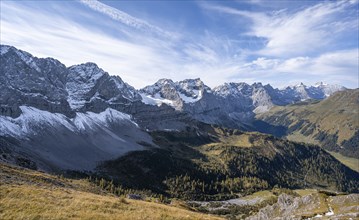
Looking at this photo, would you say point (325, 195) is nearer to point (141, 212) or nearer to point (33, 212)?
point (141, 212)

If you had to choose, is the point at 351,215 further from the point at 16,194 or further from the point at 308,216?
the point at 16,194

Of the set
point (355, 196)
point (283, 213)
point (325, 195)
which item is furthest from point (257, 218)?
point (355, 196)

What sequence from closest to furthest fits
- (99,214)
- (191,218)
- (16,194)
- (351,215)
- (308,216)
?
(99,214), (16,194), (191,218), (351,215), (308,216)

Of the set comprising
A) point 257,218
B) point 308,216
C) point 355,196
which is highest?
point 355,196

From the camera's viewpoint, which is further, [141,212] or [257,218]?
[257,218]

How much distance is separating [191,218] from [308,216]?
38.9 m

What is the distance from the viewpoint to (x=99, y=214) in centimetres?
3747

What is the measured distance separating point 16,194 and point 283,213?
80705mm

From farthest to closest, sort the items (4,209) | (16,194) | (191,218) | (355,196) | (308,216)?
1. (355,196)
2. (308,216)
3. (191,218)
4. (16,194)
5. (4,209)

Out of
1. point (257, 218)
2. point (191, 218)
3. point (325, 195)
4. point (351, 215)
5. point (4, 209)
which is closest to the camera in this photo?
point (4, 209)

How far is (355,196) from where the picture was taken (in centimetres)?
7912

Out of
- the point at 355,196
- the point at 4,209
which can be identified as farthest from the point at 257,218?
the point at 4,209

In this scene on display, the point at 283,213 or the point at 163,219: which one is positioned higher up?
the point at 163,219

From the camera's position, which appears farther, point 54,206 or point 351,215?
point 351,215
